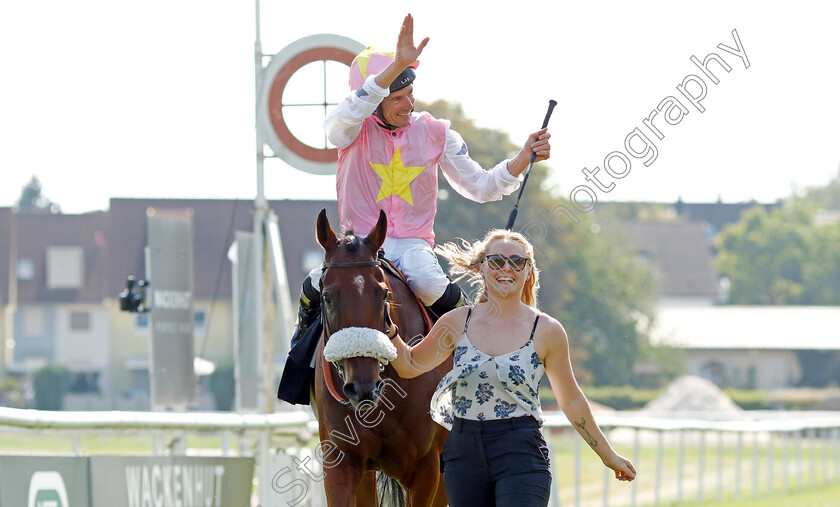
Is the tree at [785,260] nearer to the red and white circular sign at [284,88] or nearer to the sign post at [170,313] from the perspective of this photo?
the sign post at [170,313]

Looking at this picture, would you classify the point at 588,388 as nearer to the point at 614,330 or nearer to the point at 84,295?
the point at 614,330

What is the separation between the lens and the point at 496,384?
5.19 m

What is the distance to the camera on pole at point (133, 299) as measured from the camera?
39.6 ft

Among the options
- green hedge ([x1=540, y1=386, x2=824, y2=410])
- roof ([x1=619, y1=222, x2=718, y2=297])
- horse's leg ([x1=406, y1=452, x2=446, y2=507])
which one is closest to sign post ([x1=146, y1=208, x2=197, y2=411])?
horse's leg ([x1=406, y1=452, x2=446, y2=507])

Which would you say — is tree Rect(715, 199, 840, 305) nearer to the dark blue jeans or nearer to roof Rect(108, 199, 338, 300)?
roof Rect(108, 199, 338, 300)

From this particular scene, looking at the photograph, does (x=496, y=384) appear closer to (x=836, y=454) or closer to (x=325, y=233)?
(x=325, y=233)

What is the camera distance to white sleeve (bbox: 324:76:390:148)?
6.16 meters

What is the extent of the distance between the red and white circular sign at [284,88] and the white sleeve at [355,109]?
159 inches

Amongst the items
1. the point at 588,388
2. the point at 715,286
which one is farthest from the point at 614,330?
the point at 715,286

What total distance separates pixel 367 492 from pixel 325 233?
127 centimetres

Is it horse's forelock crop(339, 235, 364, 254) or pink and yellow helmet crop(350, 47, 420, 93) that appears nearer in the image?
horse's forelock crop(339, 235, 364, 254)

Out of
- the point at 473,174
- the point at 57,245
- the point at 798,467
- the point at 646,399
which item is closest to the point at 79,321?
the point at 57,245

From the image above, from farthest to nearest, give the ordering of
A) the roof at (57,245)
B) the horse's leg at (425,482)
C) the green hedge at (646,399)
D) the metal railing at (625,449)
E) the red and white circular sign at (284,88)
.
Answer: the roof at (57,245)
the green hedge at (646,399)
the red and white circular sign at (284,88)
the metal railing at (625,449)
the horse's leg at (425,482)

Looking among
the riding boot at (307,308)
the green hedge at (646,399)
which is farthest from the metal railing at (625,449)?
the green hedge at (646,399)
